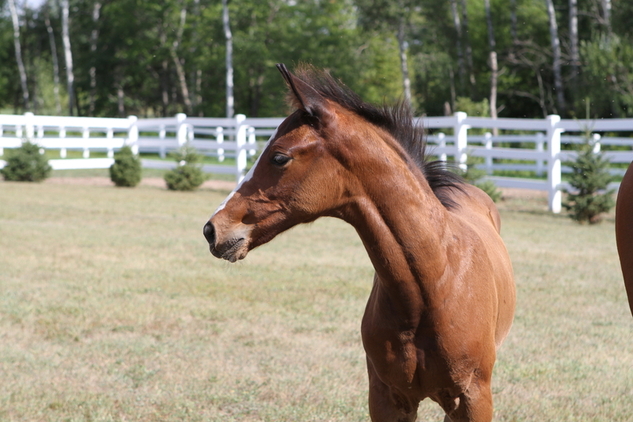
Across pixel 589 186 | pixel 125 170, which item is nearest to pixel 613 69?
pixel 589 186

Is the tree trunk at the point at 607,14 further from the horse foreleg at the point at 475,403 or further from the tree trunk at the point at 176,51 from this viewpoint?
the horse foreleg at the point at 475,403

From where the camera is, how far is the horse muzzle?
2.33m

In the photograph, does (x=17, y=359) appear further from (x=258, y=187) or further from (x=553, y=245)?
(x=553, y=245)

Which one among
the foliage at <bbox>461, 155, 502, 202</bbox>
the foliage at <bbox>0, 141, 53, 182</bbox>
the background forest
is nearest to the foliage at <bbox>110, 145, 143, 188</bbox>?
the foliage at <bbox>0, 141, 53, 182</bbox>

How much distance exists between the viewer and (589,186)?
11.8m

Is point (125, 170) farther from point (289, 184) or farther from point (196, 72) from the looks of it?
point (196, 72)

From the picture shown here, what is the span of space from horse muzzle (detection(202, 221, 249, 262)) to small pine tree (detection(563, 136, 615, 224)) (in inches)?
407

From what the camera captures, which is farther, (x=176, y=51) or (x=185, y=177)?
(x=176, y=51)

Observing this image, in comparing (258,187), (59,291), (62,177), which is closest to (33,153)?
(62,177)

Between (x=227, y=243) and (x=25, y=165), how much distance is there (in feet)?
55.0

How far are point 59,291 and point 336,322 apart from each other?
301 cm

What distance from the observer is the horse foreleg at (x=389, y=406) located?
2.78 meters

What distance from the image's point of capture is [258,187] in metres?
2.40

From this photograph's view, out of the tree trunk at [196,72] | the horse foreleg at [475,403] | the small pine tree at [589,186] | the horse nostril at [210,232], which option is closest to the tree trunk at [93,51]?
the tree trunk at [196,72]
